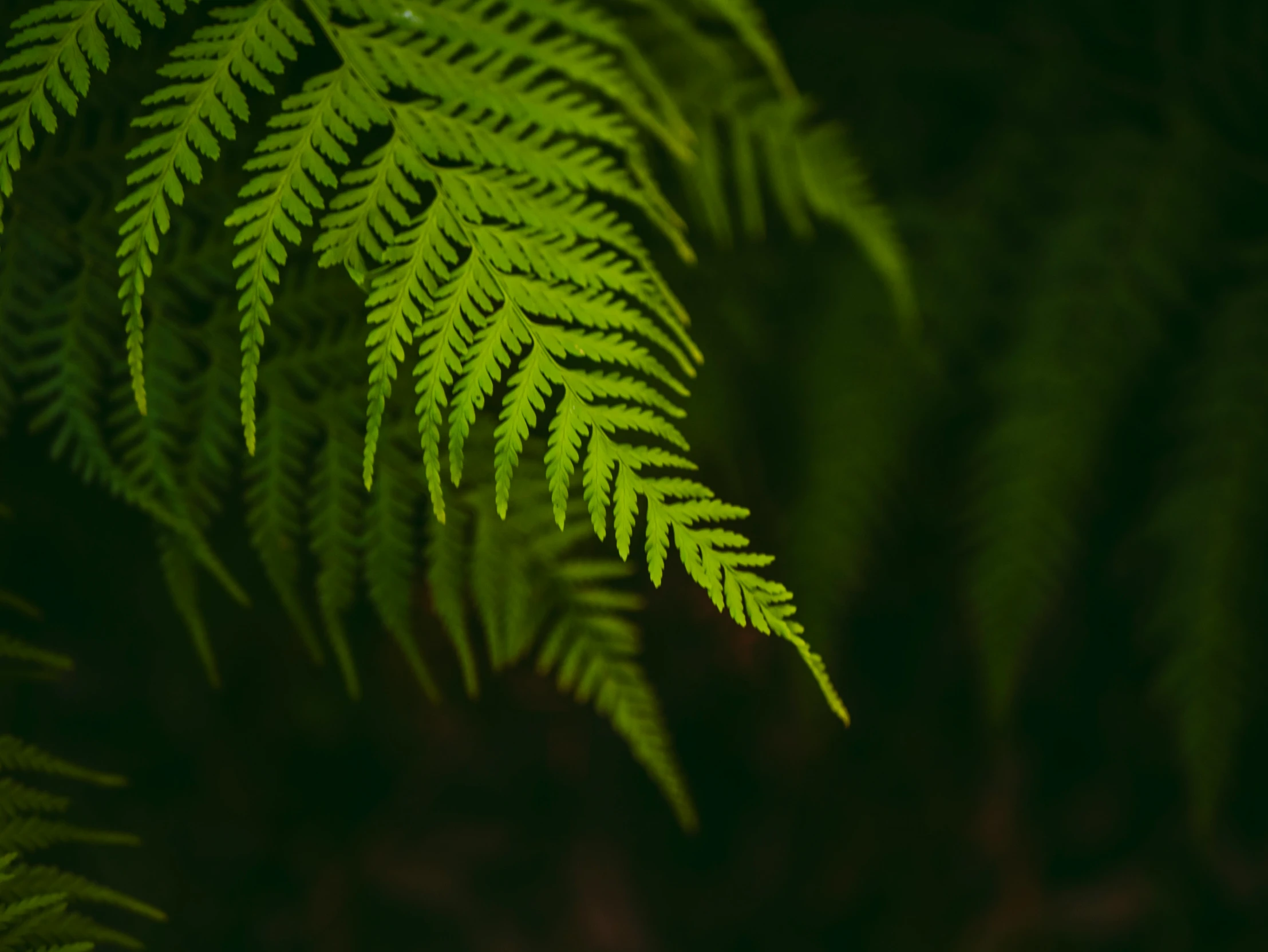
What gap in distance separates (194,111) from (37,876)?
730 mm

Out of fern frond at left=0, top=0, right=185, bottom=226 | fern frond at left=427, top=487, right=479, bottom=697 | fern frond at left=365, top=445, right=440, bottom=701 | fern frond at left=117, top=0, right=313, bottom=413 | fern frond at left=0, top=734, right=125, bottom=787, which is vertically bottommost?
fern frond at left=427, top=487, right=479, bottom=697

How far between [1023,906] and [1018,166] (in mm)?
1828

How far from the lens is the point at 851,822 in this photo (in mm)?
2342

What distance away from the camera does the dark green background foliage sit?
166cm

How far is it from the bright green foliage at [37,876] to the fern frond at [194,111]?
0.36m

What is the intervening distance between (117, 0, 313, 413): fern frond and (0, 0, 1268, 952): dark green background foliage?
0.25 m

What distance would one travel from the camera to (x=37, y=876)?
2.78 feet

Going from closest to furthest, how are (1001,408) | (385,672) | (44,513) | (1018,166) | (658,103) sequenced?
(658,103)
(44,513)
(1001,408)
(1018,166)
(385,672)

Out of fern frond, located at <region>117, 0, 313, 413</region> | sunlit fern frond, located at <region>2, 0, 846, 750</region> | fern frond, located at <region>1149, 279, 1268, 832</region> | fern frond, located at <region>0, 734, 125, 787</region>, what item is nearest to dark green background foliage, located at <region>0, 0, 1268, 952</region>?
fern frond, located at <region>1149, 279, 1268, 832</region>

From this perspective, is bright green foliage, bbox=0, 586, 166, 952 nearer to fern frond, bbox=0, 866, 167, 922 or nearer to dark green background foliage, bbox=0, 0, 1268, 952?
fern frond, bbox=0, 866, 167, 922

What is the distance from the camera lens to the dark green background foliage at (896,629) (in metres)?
1.66

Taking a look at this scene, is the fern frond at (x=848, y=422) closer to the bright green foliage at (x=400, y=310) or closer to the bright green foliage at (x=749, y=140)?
the bright green foliage at (x=749, y=140)

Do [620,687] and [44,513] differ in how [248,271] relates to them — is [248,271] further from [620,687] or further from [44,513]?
[44,513]

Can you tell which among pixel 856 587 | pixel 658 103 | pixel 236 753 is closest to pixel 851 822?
pixel 856 587
